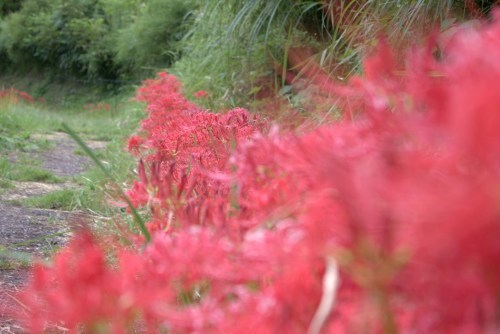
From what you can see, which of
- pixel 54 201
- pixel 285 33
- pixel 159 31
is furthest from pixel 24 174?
pixel 159 31

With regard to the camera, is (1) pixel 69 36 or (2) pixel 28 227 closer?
(2) pixel 28 227

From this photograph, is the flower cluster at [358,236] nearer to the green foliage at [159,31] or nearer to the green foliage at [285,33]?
the green foliage at [285,33]

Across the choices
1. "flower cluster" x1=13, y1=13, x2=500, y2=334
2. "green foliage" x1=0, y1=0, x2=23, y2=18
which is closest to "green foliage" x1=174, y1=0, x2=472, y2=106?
"flower cluster" x1=13, y1=13, x2=500, y2=334

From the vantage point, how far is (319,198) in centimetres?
61

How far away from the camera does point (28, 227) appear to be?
3031 millimetres

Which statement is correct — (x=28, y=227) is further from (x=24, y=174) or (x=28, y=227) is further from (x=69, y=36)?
(x=69, y=36)

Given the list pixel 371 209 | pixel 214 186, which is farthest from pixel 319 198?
pixel 214 186

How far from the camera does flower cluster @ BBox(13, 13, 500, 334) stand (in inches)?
17.4

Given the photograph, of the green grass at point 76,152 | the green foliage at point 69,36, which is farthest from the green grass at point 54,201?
the green foliage at point 69,36

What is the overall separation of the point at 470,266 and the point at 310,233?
0.14 meters

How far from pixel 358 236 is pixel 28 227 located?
2.75m

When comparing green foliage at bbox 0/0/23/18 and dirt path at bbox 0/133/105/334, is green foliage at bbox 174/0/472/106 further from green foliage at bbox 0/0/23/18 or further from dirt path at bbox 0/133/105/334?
green foliage at bbox 0/0/23/18

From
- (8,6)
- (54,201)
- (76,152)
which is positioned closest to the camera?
(54,201)

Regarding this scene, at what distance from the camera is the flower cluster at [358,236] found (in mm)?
443
